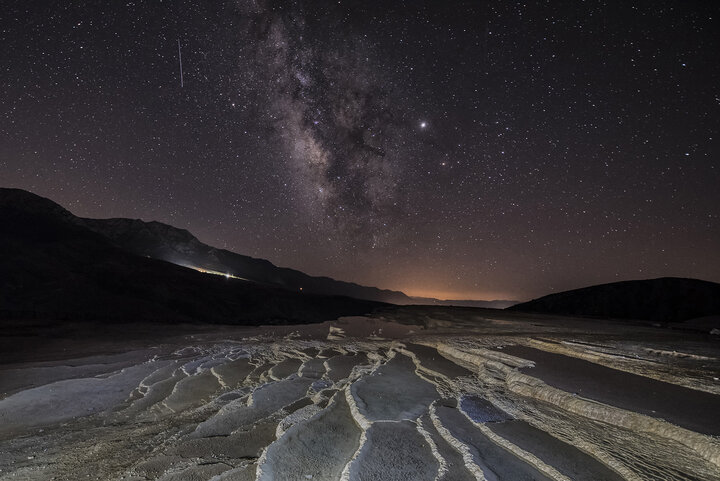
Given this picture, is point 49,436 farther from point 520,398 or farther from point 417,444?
point 520,398

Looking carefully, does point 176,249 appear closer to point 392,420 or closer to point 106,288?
point 106,288

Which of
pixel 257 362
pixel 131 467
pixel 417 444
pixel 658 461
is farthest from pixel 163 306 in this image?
pixel 658 461

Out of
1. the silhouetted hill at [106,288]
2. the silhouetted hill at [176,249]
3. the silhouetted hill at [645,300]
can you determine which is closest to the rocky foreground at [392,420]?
the silhouetted hill at [106,288]

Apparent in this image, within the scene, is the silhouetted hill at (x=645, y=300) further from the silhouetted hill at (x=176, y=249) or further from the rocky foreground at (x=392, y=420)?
the silhouetted hill at (x=176, y=249)

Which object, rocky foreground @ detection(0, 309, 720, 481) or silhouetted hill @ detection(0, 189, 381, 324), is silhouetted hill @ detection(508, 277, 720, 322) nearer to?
silhouetted hill @ detection(0, 189, 381, 324)

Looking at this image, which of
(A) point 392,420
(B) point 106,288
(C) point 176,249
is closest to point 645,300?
(A) point 392,420
